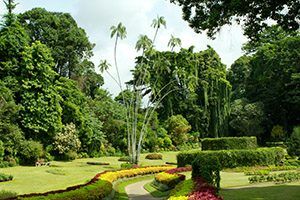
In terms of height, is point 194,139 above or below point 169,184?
above

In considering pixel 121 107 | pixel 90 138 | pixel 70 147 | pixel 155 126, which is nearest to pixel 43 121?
pixel 70 147

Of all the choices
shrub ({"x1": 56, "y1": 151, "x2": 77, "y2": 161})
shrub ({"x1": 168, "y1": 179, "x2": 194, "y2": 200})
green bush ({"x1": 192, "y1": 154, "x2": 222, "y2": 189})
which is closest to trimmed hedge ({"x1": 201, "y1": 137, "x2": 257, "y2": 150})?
shrub ({"x1": 56, "y1": 151, "x2": 77, "y2": 161})

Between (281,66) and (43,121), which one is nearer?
(43,121)

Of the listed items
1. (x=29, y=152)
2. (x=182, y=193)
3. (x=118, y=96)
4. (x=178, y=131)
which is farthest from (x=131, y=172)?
(x=118, y=96)

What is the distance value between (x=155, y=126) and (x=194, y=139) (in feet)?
26.4

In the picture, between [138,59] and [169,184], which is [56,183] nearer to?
[169,184]

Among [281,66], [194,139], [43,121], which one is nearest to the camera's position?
[43,121]

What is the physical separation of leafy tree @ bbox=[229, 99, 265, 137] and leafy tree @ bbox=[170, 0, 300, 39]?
40.3 meters

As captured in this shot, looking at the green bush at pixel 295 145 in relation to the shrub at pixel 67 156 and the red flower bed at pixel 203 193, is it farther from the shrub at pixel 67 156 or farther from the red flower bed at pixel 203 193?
the shrub at pixel 67 156

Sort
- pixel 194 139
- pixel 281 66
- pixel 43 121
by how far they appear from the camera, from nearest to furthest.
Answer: pixel 43 121, pixel 281 66, pixel 194 139

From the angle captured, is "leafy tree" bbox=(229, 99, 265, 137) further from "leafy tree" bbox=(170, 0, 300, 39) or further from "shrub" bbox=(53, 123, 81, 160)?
"leafy tree" bbox=(170, 0, 300, 39)

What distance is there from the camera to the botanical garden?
14.6 m

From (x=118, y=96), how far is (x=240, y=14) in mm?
52539

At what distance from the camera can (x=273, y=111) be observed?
54625mm
